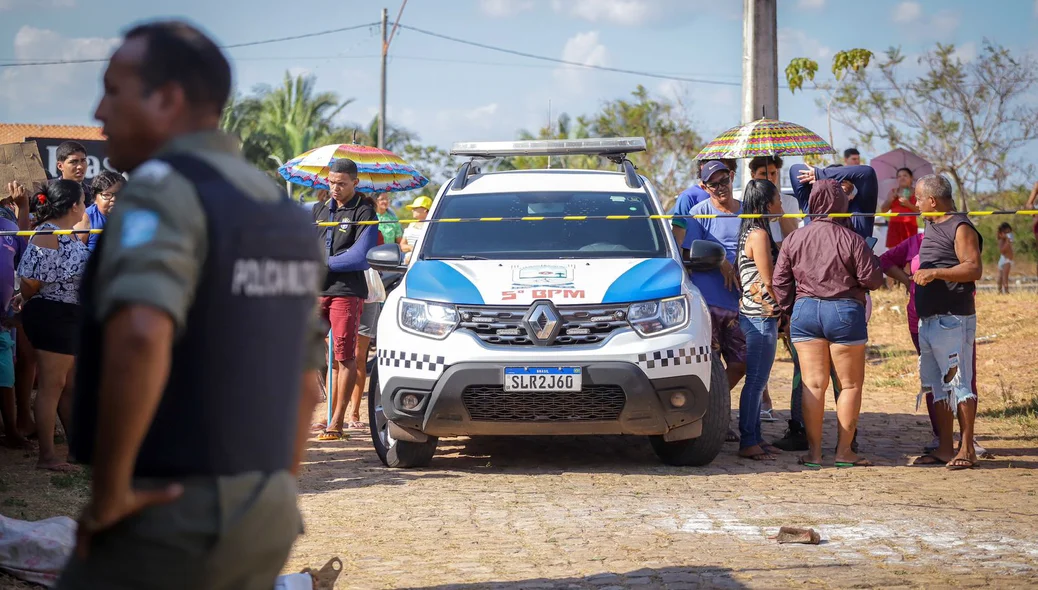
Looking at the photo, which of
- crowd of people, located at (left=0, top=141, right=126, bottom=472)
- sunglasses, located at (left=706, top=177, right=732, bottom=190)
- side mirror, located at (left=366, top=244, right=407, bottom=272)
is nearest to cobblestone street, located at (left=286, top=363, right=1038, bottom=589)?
side mirror, located at (left=366, top=244, right=407, bottom=272)

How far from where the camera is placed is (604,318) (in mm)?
7438

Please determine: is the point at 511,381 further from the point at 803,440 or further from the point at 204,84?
the point at 204,84

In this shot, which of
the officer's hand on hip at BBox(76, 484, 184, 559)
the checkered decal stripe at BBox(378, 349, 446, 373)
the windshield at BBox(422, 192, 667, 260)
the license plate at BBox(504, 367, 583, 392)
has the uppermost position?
the windshield at BBox(422, 192, 667, 260)

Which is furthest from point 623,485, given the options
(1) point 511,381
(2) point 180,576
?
(2) point 180,576

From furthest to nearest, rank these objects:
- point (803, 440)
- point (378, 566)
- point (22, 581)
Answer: point (803, 440) → point (378, 566) → point (22, 581)

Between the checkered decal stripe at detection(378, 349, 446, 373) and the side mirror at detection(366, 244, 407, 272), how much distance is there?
67 centimetres

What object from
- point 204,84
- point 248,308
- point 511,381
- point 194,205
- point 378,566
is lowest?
point 378,566

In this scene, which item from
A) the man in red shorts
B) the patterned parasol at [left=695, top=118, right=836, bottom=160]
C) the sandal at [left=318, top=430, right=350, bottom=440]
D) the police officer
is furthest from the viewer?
the patterned parasol at [left=695, top=118, right=836, bottom=160]

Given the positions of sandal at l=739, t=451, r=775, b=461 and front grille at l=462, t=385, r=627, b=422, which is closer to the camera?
front grille at l=462, t=385, r=627, b=422

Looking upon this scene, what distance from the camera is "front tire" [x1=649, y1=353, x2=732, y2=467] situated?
7.83 m

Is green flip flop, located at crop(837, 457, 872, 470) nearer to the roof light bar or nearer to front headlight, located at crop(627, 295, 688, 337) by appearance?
front headlight, located at crop(627, 295, 688, 337)

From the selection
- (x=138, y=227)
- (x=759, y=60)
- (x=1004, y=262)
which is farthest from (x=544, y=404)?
(x=1004, y=262)

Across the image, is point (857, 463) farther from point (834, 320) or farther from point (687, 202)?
point (687, 202)

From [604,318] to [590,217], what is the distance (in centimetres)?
93
